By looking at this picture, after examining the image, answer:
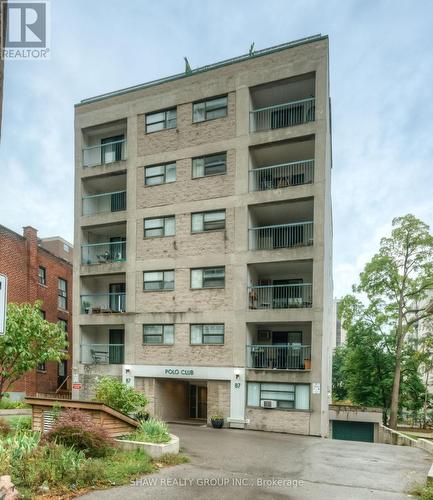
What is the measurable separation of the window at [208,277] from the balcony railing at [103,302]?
5.26 metres

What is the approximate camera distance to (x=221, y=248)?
22.9 meters

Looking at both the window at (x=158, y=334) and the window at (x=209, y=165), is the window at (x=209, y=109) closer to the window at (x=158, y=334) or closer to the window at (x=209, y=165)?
the window at (x=209, y=165)

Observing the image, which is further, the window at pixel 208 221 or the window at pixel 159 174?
the window at pixel 159 174

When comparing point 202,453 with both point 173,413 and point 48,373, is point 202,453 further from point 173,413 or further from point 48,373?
point 48,373

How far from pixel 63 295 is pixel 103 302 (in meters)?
7.61

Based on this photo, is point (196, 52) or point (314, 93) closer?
point (314, 93)

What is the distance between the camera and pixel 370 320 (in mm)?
32594

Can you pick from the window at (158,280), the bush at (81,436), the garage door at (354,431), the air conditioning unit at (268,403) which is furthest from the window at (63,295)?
the bush at (81,436)

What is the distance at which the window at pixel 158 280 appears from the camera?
78.7 feet

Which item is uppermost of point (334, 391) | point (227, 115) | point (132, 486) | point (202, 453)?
point (227, 115)

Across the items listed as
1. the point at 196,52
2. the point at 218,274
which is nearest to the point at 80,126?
the point at 196,52

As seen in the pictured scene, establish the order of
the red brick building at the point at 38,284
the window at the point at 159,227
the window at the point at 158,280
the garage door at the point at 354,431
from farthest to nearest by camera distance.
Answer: the garage door at the point at 354,431 → the red brick building at the point at 38,284 → the window at the point at 159,227 → the window at the point at 158,280

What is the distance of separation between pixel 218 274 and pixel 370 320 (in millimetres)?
15727

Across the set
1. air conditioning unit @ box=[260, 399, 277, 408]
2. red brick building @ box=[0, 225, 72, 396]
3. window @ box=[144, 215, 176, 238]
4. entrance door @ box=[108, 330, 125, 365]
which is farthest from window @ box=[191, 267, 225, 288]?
red brick building @ box=[0, 225, 72, 396]
